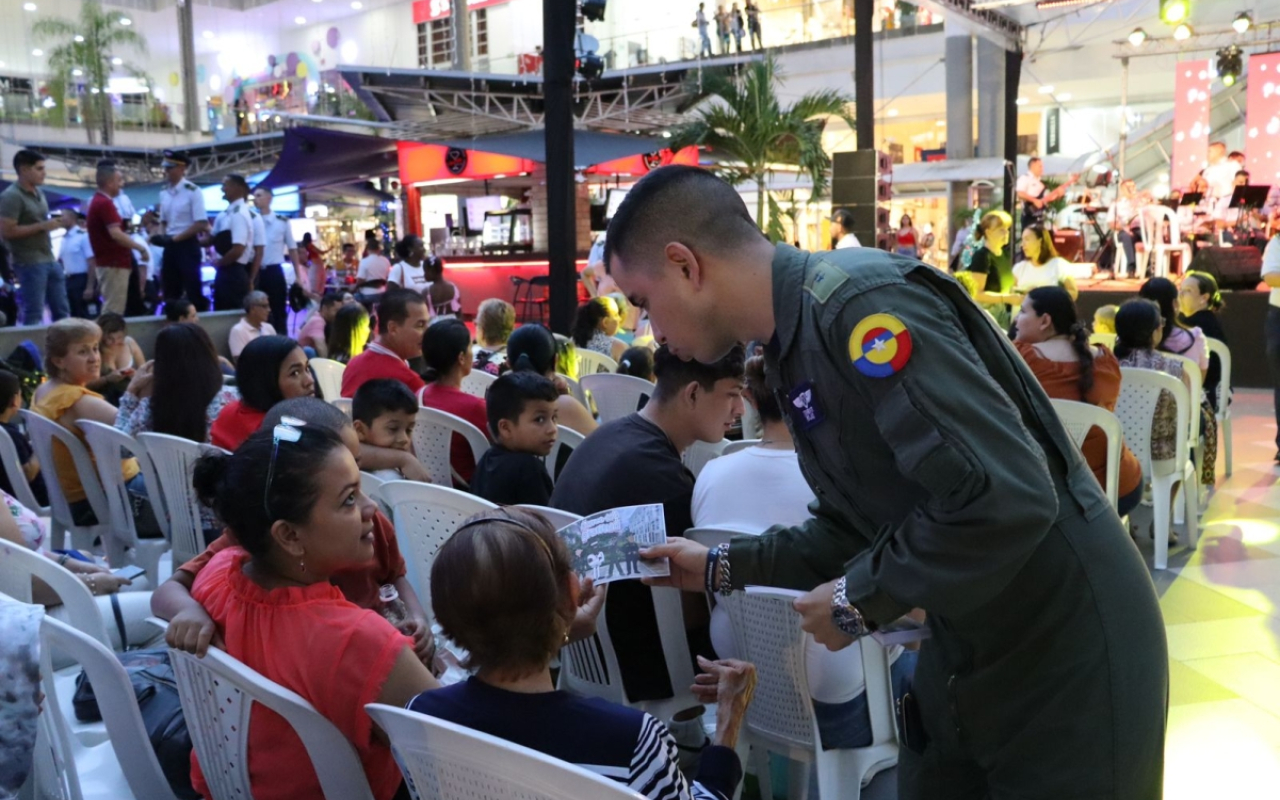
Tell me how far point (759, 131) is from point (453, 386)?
763 cm

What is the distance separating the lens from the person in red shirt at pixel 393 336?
15.5 feet

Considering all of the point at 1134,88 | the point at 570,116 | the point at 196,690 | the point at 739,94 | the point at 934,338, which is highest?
the point at 1134,88

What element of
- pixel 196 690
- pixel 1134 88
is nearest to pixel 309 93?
pixel 1134 88

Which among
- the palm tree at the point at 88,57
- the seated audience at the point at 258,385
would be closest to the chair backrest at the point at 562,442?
the seated audience at the point at 258,385

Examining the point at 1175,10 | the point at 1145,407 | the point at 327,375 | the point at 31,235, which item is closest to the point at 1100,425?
the point at 1145,407

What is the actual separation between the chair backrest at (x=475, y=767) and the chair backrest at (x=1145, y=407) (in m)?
4.10

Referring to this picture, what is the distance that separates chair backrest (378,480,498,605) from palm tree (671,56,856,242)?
8.66m

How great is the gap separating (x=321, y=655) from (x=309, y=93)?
96.4ft

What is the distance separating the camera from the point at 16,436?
171 inches

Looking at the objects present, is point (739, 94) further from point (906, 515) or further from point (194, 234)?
point (906, 515)

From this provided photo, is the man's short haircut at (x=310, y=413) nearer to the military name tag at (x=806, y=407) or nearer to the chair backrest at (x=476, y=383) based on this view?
the military name tag at (x=806, y=407)

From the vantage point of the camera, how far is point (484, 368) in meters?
5.47

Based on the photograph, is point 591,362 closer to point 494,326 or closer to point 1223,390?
point 494,326

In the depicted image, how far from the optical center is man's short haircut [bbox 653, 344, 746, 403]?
8.74 feet
